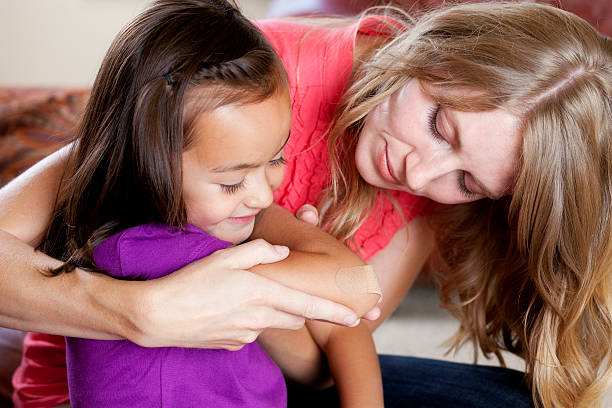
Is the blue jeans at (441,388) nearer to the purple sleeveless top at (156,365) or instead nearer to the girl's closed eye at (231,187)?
the purple sleeveless top at (156,365)

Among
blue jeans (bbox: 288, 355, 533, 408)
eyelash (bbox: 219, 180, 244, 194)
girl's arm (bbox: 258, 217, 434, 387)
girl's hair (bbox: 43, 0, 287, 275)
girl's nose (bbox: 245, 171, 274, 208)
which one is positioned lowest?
blue jeans (bbox: 288, 355, 533, 408)

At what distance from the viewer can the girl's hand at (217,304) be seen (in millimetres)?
847

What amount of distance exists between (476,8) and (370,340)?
0.61m

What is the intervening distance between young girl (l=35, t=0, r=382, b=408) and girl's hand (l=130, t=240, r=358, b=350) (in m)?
0.04

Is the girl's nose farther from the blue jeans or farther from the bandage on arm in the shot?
the blue jeans

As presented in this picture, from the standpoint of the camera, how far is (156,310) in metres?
0.84

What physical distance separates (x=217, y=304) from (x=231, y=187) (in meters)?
0.18

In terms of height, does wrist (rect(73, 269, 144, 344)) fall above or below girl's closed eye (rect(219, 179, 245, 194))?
below

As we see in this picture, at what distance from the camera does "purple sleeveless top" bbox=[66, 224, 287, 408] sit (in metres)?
0.87

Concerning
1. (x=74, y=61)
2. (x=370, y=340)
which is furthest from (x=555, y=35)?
(x=74, y=61)

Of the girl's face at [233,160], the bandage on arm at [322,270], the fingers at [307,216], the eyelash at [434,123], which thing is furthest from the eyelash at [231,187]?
the eyelash at [434,123]

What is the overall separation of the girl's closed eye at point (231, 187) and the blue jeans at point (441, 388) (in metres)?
0.46

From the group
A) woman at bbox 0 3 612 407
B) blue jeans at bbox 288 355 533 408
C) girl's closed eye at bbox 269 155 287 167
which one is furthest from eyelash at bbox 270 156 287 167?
blue jeans at bbox 288 355 533 408

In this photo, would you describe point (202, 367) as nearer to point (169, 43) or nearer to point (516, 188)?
point (169, 43)
